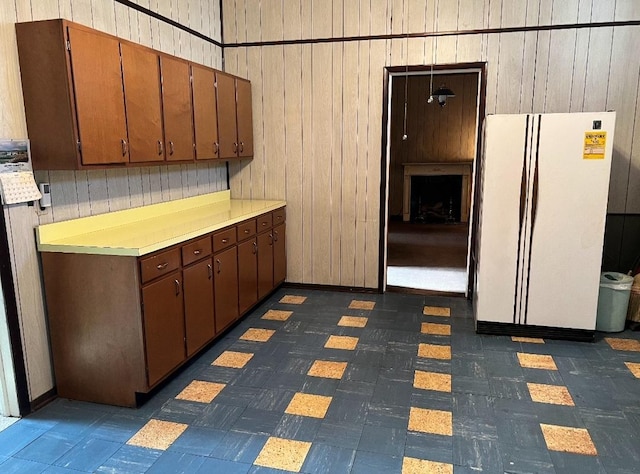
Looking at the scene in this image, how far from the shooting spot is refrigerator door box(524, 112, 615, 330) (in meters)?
3.42

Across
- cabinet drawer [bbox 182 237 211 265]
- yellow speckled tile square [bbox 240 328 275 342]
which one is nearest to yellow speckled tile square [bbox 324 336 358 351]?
yellow speckled tile square [bbox 240 328 275 342]

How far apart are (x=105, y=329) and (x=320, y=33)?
3.43 meters

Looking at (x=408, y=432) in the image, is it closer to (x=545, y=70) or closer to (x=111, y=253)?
(x=111, y=253)

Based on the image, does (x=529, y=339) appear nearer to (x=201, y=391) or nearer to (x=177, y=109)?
(x=201, y=391)

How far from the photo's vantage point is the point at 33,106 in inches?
101

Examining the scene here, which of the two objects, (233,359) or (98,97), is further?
(233,359)

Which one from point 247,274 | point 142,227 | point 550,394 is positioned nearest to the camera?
point 550,394

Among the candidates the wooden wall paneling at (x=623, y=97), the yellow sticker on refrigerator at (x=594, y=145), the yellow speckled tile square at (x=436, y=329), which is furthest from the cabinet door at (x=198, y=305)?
the wooden wall paneling at (x=623, y=97)

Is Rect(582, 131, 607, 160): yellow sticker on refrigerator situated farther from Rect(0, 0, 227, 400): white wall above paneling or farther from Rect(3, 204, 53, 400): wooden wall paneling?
Rect(3, 204, 53, 400): wooden wall paneling

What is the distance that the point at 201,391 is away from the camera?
2936mm

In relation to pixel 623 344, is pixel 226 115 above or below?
above

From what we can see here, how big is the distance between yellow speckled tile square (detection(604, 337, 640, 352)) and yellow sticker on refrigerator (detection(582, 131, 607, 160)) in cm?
143

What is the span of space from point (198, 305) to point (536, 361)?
2424 mm

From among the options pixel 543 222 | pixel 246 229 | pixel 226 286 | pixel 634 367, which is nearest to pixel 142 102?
pixel 246 229
